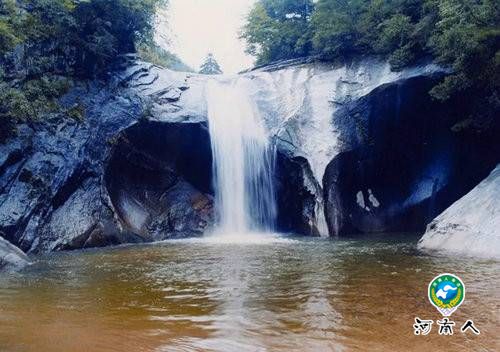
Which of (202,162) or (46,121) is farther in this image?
(202,162)

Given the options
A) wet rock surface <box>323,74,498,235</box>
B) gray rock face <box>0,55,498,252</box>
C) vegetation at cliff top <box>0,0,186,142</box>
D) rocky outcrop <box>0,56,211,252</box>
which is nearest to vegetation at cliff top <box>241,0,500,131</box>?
gray rock face <box>0,55,498,252</box>

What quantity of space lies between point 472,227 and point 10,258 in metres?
8.92

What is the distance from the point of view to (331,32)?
1673cm

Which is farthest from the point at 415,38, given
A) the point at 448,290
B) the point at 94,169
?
the point at 448,290

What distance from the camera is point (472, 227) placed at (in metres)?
8.55

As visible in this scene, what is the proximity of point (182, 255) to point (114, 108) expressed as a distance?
7648mm

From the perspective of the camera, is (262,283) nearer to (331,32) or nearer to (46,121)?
(46,121)

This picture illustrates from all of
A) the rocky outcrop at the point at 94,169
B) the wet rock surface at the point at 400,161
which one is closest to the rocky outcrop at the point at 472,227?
the wet rock surface at the point at 400,161

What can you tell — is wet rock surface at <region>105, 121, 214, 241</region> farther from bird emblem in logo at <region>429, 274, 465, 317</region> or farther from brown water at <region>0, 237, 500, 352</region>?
bird emblem in logo at <region>429, 274, 465, 317</region>

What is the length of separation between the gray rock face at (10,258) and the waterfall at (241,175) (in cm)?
782

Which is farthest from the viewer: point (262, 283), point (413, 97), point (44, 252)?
point (413, 97)

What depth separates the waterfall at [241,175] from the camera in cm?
1530

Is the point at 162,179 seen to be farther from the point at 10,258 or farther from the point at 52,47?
the point at 10,258

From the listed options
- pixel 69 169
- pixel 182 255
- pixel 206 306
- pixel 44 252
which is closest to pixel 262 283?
pixel 206 306
